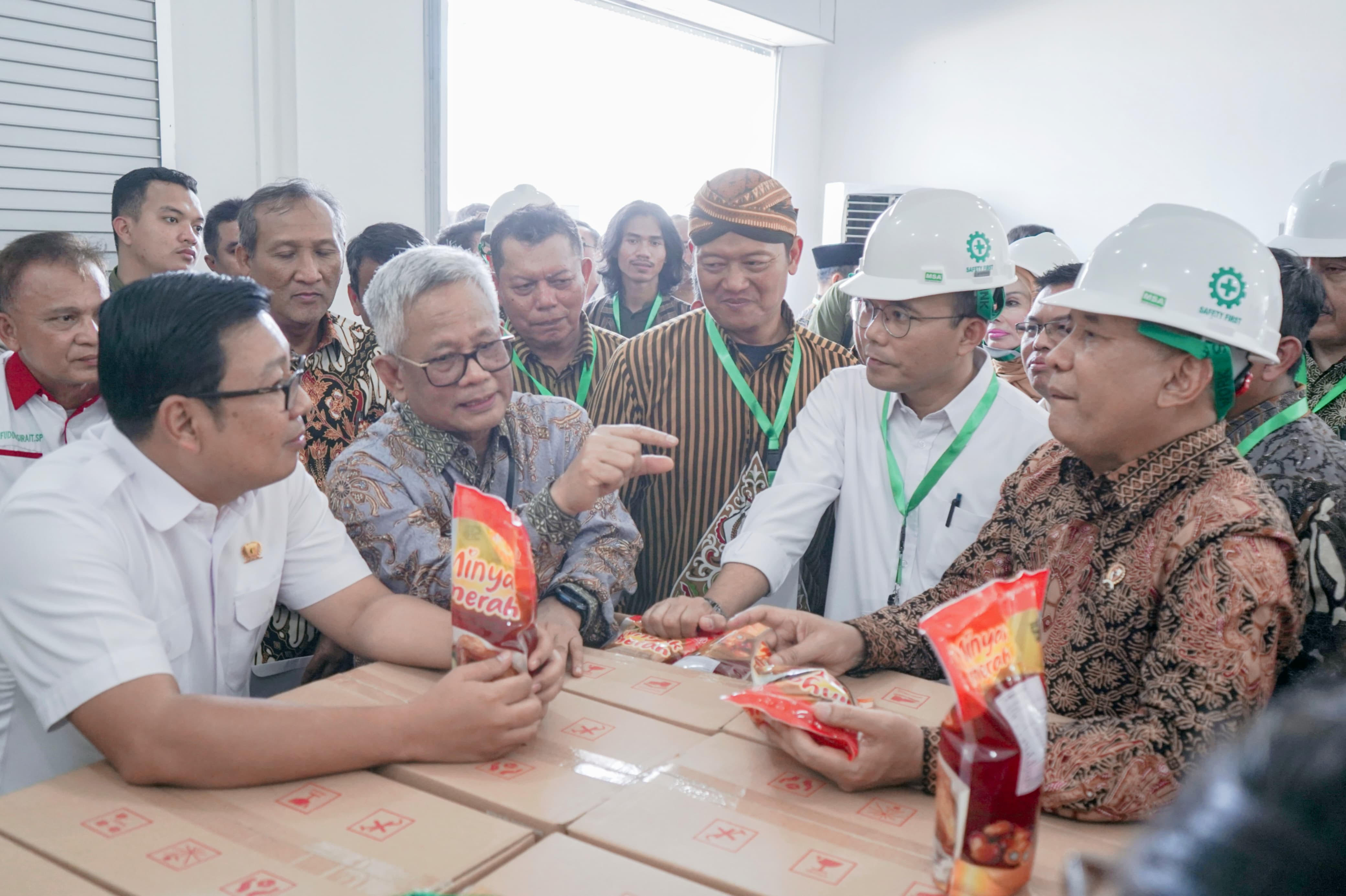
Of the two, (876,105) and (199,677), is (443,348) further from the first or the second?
(876,105)

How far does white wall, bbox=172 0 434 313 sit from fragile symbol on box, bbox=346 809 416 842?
3966mm

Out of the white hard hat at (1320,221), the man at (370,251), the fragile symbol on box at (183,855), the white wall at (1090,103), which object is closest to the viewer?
the fragile symbol on box at (183,855)

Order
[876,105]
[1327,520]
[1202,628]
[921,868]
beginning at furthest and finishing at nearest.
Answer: [876,105] < [1327,520] < [1202,628] < [921,868]

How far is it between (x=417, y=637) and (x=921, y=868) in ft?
3.19

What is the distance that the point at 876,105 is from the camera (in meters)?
8.85

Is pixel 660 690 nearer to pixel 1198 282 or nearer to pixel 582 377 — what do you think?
pixel 1198 282

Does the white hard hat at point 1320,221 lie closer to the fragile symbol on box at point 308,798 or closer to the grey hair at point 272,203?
the fragile symbol on box at point 308,798

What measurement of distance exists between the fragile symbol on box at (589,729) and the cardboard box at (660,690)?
78 mm

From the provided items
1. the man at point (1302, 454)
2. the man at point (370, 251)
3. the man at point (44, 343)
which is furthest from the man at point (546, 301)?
the man at point (1302, 454)

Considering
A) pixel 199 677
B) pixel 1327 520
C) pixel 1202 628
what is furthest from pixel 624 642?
pixel 1327 520

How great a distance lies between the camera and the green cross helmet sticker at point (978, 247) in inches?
86.7

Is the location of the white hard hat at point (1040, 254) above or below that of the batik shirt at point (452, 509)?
above

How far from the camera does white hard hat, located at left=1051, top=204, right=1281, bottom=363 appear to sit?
1.40m

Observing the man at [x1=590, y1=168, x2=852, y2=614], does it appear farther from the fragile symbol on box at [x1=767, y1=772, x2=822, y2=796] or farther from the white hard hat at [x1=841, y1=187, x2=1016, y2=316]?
the fragile symbol on box at [x1=767, y1=772, x2=822, y2=796]
